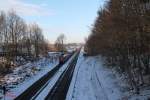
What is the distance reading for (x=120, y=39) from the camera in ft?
92.6

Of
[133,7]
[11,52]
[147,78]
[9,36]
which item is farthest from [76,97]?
[9,36]

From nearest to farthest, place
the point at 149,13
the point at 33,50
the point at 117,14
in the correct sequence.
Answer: the point at 149,13, the point at 117,14, the point at 33,50

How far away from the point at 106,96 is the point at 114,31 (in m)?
5.39

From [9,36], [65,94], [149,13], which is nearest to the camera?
[149,13]

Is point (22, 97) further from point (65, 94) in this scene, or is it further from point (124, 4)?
point (124, 4)

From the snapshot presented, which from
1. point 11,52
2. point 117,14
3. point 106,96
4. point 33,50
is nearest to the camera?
point 117,14

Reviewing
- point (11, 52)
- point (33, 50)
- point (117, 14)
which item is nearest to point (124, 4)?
point (117, 14)

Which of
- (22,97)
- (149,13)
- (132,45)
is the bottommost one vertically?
(22,97)

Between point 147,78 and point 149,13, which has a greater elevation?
point 149,13

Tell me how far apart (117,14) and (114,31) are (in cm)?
246

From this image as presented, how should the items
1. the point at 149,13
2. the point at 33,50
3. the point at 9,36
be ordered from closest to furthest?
the point at 149,13 → the point at 9,36 → the point at 33,50

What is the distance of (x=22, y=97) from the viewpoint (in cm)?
2952

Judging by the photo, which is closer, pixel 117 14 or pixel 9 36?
pixel 117 14

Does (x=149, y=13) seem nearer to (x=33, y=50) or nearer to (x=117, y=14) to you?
(x=117, y=14)
